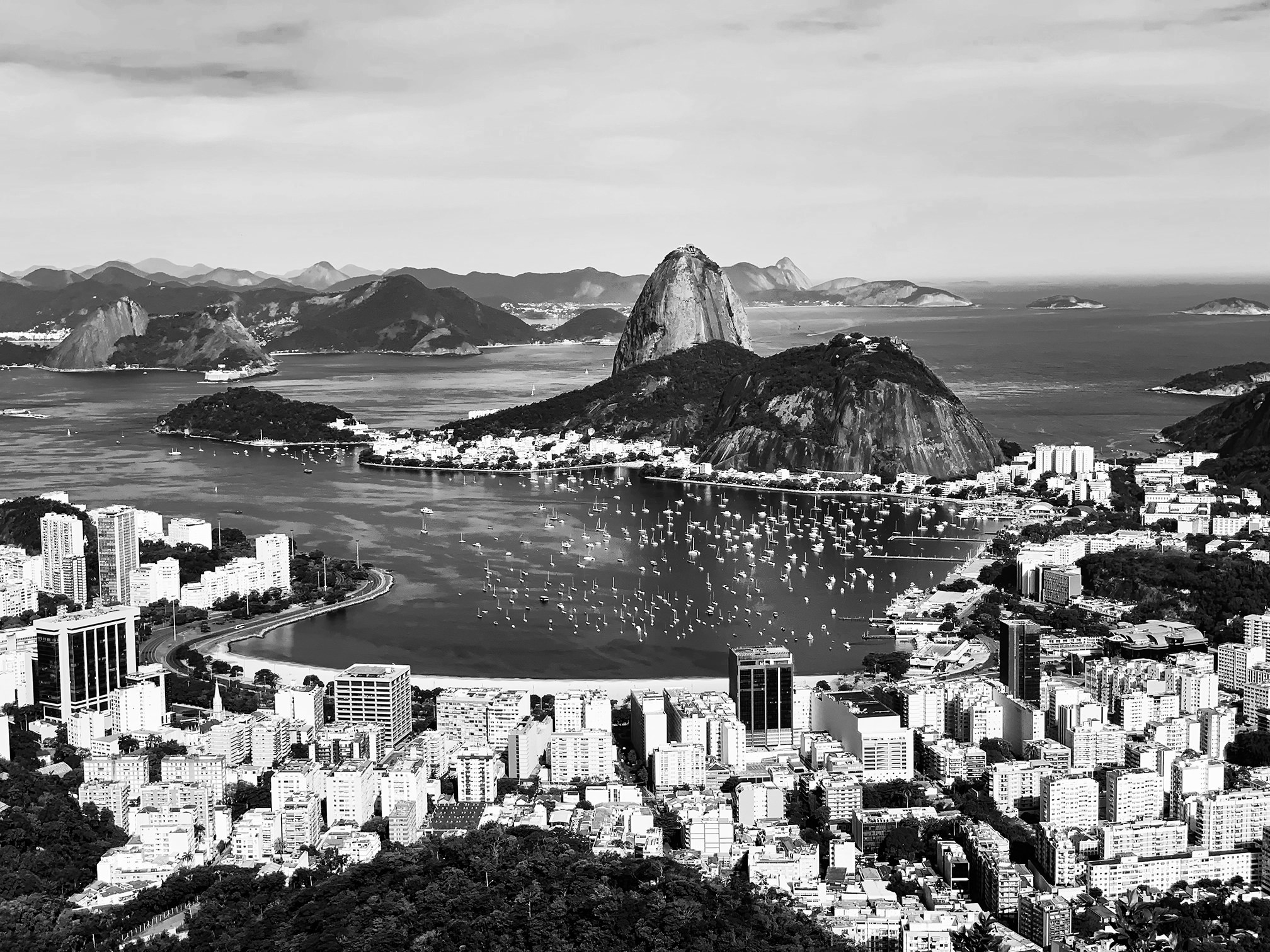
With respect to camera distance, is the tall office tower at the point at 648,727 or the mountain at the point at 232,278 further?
the mountain at the point at 232,278

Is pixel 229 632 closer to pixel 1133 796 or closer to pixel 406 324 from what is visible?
pixel 1133 796

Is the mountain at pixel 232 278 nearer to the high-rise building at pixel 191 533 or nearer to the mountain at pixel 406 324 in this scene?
the mountain at pixel 406 324

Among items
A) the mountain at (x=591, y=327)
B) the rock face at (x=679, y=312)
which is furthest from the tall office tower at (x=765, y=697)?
the mountain at (x=591, y=327)

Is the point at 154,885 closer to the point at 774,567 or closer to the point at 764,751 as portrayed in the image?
the point at 764,751

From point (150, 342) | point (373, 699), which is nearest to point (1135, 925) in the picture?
point (373, 699)

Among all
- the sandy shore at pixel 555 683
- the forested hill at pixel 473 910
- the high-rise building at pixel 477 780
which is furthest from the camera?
the sandy shore at pixel 555 683

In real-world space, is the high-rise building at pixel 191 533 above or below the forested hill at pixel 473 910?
above
